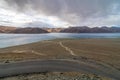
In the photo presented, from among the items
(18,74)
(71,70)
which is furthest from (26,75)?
(71,70)

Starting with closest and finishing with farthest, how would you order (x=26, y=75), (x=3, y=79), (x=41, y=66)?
1. (x=3, y=79)
2. (x=26, y=75)
3. (x=41, y=66)

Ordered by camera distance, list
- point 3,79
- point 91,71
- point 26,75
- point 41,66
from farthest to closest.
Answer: point 41,66 < point 91,71 < point 26,75 < point 3,79

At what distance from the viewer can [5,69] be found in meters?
20.5

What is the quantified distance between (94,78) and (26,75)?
777cm

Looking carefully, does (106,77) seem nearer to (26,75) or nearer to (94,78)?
(94,78)

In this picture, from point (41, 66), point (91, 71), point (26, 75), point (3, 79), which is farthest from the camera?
point (41, 66)

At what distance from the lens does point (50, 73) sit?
755 inches

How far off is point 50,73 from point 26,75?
2.84 m

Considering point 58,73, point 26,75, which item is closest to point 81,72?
point 58,73

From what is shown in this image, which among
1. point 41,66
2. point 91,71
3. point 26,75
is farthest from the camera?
point 41,66

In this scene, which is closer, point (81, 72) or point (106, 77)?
point (106, 77)

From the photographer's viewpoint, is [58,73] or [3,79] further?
[58,73]

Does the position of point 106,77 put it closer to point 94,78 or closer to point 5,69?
point 94,78

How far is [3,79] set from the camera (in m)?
17.3
